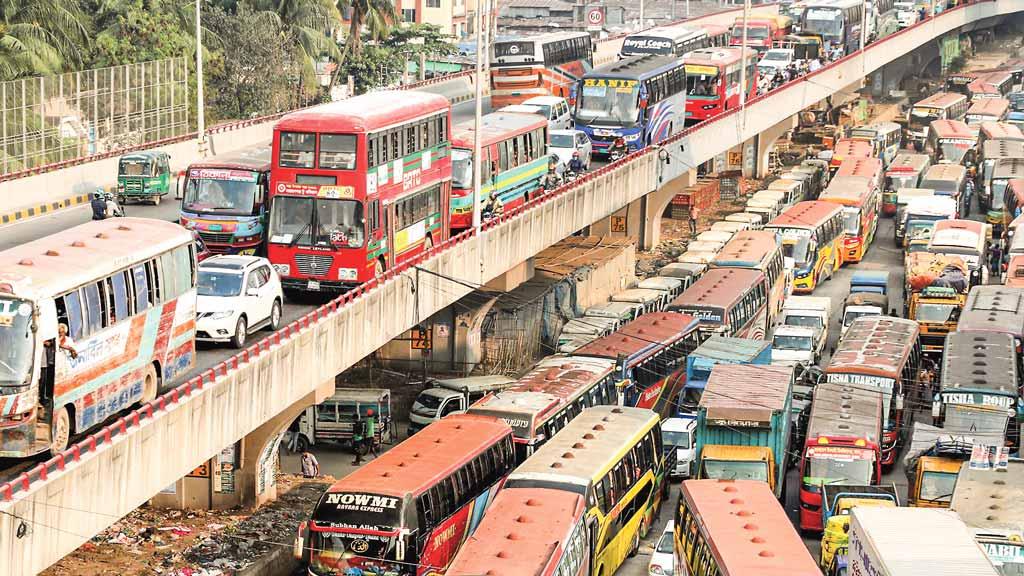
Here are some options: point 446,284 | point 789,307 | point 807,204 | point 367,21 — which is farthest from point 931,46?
point 446,284

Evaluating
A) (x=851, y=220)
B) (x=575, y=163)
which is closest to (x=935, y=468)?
(x=575, y=163)

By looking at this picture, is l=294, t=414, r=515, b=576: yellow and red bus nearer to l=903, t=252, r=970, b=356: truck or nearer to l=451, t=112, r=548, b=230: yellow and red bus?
l=451, t=112, r=548, b=230: yellow and red bus

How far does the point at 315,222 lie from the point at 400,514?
9777 millimetres

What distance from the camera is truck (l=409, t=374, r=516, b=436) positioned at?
42312mm

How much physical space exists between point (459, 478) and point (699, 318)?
1956cm

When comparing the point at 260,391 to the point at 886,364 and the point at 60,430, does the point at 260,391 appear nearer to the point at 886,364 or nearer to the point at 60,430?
the point at 60,430

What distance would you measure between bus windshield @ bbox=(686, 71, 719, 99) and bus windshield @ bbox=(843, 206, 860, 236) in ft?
25.5

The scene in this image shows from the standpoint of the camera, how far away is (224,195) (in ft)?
121

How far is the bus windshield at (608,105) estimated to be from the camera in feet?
195

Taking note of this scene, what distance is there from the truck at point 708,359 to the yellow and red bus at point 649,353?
26.9 inches

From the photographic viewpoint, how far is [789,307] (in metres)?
54.5

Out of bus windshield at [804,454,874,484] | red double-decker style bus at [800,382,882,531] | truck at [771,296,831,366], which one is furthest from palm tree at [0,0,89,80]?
bus windshield at [804,454,874,484]

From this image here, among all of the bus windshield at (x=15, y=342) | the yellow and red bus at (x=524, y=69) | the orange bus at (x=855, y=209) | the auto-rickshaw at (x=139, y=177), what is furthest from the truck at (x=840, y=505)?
the yellow and red bus at (x=524, y=69)

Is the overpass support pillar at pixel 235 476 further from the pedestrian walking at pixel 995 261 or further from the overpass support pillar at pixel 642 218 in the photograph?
the pedestrian walking at pixel 995 261
